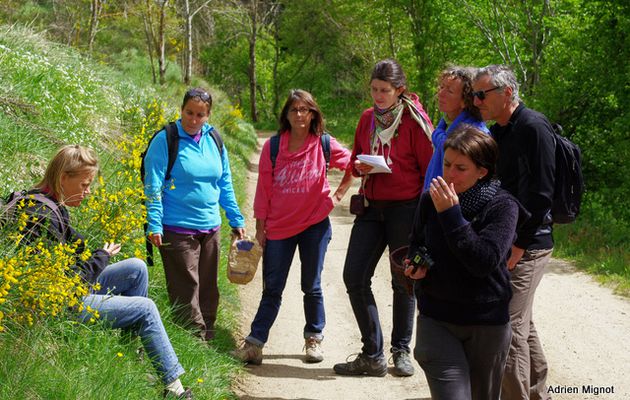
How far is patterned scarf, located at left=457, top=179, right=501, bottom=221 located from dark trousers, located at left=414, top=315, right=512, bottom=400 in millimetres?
524

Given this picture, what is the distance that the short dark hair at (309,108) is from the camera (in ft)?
19.0

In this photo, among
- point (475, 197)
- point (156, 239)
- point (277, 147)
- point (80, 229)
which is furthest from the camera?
point (277, 147)

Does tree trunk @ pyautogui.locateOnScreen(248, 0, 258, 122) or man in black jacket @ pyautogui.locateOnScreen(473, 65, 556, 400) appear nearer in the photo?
man in black jacket @ pyautogui.locateOnScreen(473, 65, 556, 400)

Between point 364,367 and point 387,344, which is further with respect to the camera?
point 387,344

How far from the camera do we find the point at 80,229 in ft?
16.6

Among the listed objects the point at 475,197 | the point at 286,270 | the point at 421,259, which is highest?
the point at 475,197

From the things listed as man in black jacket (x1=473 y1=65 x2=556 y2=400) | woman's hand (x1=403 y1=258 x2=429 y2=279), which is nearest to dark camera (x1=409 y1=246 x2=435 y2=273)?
woman's hand (x1=403 y1=258 x2=429 y2=279)

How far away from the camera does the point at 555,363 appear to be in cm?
619

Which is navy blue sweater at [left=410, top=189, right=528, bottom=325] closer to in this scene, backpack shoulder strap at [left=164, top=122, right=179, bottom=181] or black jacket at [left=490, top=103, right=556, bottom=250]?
black jacket at [left=490, top=103, right=556, bottom=250]

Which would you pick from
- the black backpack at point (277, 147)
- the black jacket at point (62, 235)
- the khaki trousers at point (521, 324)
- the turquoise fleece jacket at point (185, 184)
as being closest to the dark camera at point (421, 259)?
the khaki trousers at point (521, 324)

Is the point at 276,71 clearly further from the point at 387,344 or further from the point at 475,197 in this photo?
the point at 475,197

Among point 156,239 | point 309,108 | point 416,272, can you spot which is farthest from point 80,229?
point 416,272

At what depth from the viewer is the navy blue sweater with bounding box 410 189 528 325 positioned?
3.45 m

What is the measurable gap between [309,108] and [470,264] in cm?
265
